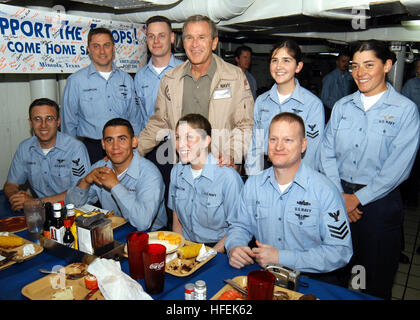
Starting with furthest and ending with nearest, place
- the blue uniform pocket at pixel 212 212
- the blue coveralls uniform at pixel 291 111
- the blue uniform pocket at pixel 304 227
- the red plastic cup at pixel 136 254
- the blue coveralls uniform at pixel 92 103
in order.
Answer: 1. the blue coveralls uniform at pixel 92 103
2. the blue coveralls uniform at pixel 291 111
3. the blue uniform pocket at pixel 212 212
4. the blue uniform pocket at pixel 304 227
5. the red plastic cup at pixel 136 254

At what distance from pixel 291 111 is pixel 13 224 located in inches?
90.4

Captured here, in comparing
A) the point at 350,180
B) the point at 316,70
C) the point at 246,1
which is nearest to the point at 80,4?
the point at 246,1

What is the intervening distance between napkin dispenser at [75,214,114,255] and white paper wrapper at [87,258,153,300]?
28cm

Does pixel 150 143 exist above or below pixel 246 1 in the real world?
below

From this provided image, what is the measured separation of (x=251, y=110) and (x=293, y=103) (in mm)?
397

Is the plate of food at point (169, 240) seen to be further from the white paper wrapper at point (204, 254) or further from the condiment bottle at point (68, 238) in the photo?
the condiment bottle at point (68, 238)

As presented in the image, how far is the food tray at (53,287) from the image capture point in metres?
1.55

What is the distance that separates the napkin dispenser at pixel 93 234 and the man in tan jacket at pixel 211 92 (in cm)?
128

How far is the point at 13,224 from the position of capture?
2312mm

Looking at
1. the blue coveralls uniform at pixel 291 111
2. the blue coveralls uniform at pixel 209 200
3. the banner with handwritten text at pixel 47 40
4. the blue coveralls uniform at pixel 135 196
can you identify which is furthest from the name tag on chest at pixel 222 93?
the banner with handwritten text at pixel 47 40

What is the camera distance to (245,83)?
3.07 meters

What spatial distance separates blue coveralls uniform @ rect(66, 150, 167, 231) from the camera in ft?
7.63

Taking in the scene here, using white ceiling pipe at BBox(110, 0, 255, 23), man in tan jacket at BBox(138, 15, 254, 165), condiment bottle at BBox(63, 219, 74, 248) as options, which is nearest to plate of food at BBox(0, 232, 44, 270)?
condiment bottle at BBox(63, 219, 74, 248)
